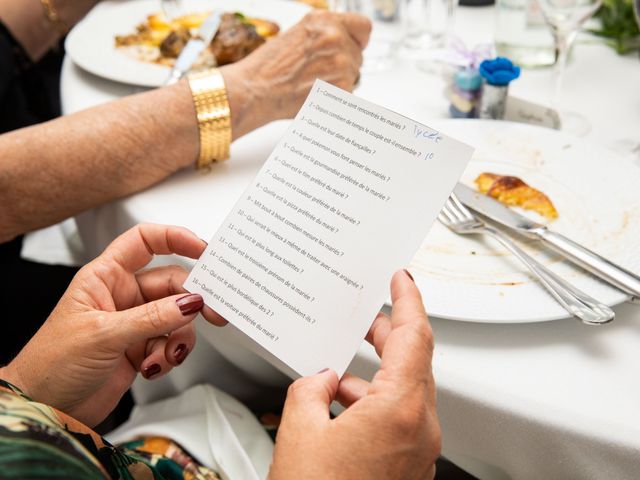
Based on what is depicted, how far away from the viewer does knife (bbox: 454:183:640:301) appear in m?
0.65

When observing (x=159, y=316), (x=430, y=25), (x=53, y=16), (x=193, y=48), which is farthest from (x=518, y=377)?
(x=53, y=16)

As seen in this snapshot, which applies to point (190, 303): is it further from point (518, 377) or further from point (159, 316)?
point (518, 377)

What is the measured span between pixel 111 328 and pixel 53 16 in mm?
1195

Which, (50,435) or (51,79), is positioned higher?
(50,435)

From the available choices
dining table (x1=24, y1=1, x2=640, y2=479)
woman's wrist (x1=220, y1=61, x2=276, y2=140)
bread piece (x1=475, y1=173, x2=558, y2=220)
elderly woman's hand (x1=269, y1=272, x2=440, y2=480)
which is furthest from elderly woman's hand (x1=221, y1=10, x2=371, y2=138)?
elderly woman's hand (x1=269, y1=272, x2=440, y2=480)

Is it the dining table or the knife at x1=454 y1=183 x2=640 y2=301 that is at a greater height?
the knife at x1=454 y1=183 x2=640 y2=301

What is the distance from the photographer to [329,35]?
103cm

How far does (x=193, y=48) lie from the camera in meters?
1.24

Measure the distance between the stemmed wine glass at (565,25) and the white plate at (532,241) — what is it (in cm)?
14

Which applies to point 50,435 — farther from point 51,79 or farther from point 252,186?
point 51,79

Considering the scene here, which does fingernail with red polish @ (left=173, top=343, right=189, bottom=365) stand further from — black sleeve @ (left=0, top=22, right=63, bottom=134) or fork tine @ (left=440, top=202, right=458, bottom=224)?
black sleeve @ (left=0, top=22, right=63, bottom=134)

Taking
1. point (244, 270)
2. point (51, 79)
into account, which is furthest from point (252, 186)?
point (51, 79)

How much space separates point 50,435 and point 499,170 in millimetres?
651

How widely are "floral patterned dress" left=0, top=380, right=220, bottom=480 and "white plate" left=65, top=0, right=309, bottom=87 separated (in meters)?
0.73
